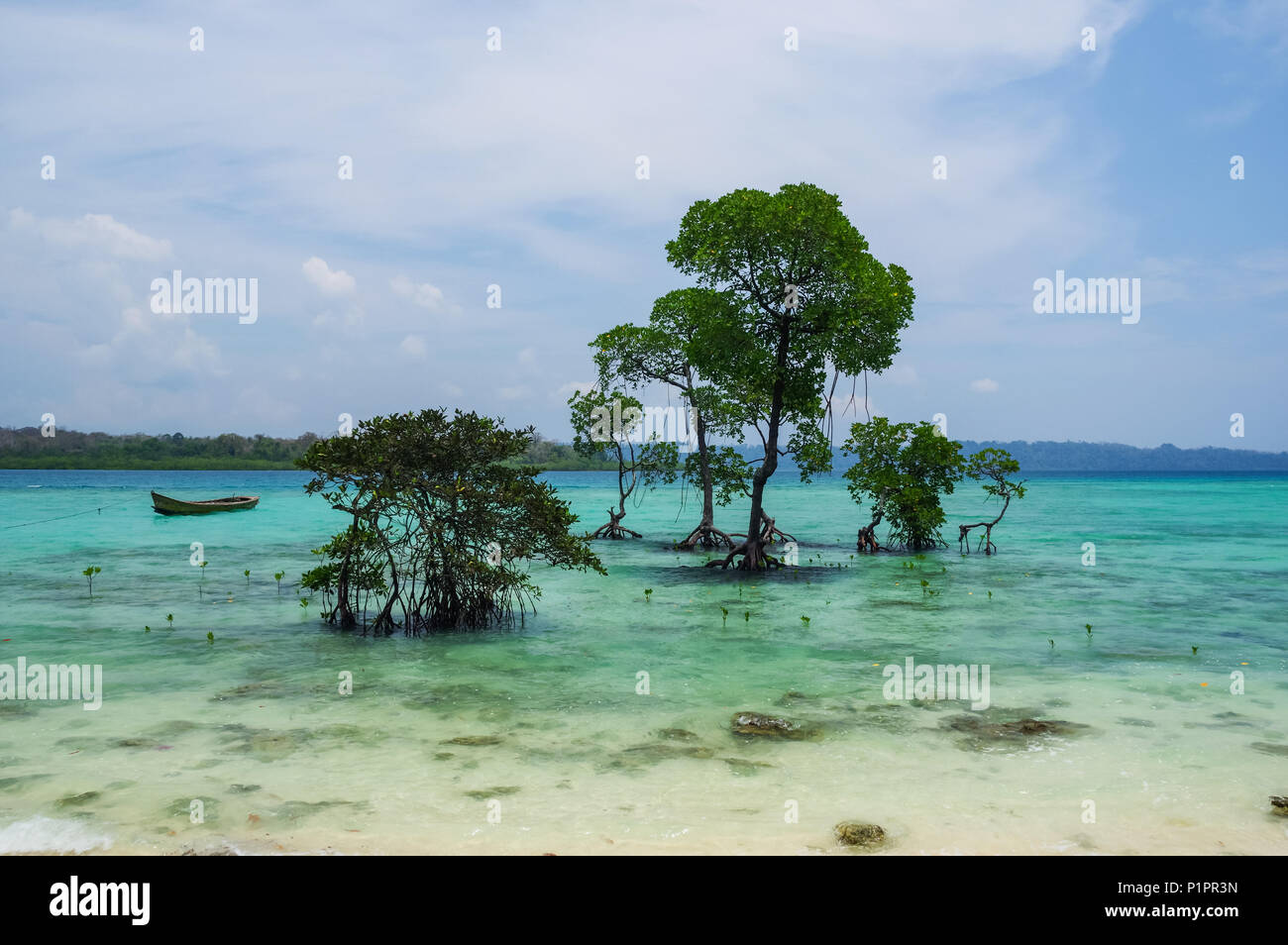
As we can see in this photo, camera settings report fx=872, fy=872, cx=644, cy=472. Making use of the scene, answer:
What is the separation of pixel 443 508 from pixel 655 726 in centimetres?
706

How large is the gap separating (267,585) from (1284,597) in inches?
1021

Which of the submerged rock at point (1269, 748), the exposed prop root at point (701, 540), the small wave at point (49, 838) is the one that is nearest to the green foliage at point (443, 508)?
the small wave at point (49, 838)

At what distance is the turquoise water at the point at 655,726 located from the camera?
7203 mm

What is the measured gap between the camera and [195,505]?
164ft

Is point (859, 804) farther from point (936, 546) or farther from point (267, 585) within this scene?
point (936, 546)

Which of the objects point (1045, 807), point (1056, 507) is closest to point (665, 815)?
point (1045, 807)

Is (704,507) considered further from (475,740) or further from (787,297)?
(475,740)

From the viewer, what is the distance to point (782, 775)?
8.41 metres

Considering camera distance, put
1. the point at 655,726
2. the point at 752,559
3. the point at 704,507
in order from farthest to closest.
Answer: the point at 704,507 < the point at 752,559 < the point at 655,726

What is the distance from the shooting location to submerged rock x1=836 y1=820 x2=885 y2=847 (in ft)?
22.5

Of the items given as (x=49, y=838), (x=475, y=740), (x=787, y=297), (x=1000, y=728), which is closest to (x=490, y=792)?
(x=475, y=740)

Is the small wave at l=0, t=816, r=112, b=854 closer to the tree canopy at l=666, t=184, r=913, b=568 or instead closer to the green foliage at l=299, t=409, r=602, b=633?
the green foliage at l=299, t=409, r=602, b=633

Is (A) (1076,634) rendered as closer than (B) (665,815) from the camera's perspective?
No

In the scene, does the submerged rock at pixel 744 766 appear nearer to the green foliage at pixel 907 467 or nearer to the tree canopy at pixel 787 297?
the tree canopy at pixel 787 297
